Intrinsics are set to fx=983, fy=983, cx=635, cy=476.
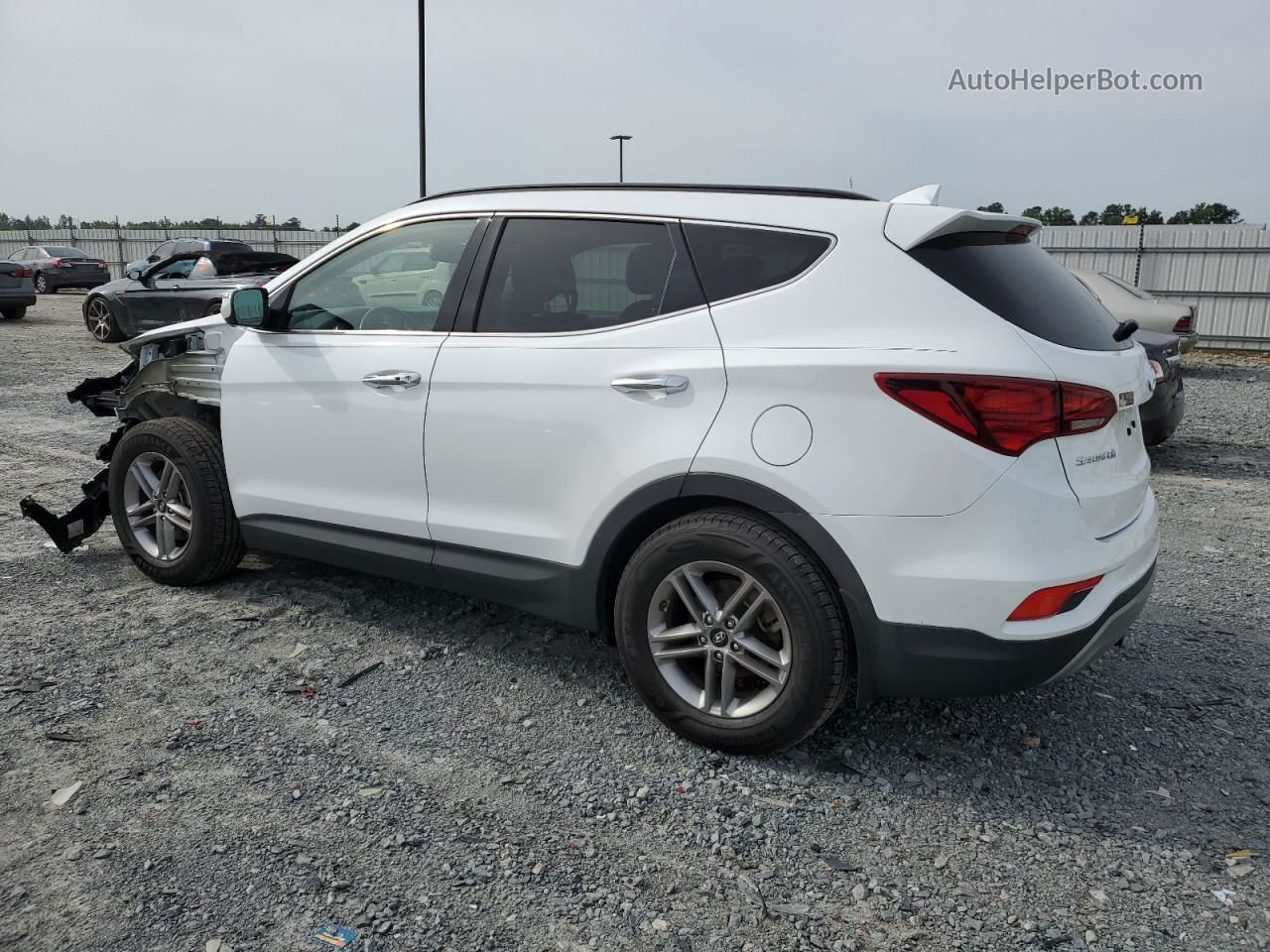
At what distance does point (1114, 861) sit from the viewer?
2.67 m

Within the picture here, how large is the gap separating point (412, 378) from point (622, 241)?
3.07 ft

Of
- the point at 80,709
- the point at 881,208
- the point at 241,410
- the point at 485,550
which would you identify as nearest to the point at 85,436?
the point at 241,410

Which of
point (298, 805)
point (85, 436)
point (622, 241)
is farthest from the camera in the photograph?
point (85, 436)

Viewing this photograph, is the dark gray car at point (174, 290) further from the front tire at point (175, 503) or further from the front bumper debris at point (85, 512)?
the front tire at point (175, 503)

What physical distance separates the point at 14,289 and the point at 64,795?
20140mm

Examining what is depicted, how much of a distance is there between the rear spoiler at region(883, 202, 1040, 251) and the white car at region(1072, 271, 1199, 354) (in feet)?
28.8

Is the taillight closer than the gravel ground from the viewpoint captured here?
No

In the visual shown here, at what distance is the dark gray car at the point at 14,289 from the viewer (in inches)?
759

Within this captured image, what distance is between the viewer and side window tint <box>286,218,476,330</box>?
12.3ft

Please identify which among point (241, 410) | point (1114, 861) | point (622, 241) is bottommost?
point (1114, 861)

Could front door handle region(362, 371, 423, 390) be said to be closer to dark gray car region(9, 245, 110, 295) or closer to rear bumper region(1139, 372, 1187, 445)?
rear bumper region(1139, 372, 1187, 445)

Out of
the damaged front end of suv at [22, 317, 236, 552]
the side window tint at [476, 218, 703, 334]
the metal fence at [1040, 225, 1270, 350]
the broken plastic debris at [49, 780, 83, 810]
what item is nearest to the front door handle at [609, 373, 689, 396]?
the side window tint at [476, 218, 703, 334]

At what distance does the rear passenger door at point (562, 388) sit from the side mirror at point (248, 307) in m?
1.03

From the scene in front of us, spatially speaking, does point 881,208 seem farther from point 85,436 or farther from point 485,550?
point 85,436
